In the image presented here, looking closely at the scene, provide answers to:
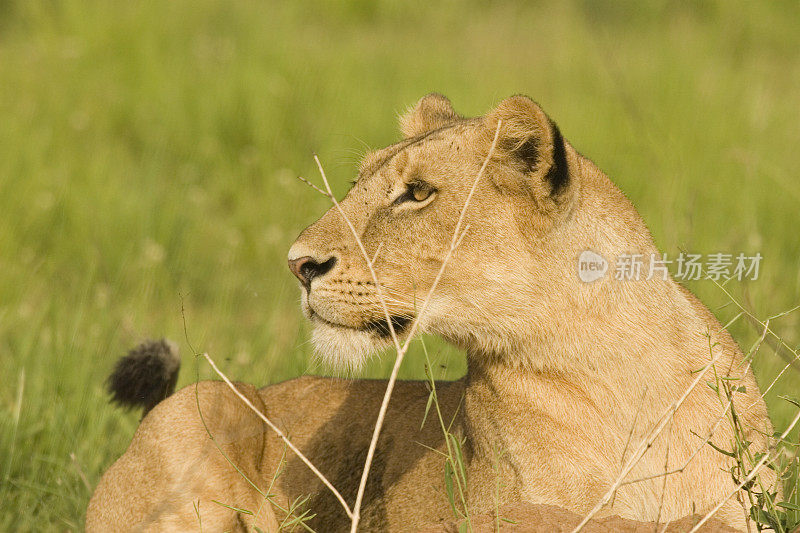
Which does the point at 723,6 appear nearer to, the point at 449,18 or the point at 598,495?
the point at 449,18

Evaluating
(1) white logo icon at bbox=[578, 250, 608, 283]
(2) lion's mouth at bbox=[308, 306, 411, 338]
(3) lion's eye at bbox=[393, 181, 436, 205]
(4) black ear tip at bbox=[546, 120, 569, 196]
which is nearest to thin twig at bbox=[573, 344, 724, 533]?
(1) white logo icon at bbox=[578, 250, 608, 283]

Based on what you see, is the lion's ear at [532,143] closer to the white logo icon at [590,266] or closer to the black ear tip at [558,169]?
the black ear tip at [558,169]

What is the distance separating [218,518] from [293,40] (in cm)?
680

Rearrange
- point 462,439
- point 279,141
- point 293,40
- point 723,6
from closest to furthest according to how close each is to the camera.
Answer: point 462,439 < point 279,141 < point 293,40 < point 723,6

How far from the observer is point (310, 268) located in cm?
359

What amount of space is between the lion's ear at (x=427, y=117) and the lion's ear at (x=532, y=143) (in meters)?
0.73

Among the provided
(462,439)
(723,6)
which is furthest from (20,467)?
(723,6)

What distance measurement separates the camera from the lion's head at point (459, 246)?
11.4ft

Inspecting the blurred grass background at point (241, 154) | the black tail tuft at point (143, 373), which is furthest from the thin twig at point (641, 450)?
the black tail tuft at point (143, 373)

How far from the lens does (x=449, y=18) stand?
494 inches

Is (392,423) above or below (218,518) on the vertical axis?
above

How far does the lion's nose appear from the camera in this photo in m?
3.58

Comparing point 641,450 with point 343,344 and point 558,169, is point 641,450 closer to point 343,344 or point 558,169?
point 558,169

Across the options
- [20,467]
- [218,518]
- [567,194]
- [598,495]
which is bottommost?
[20,467]
